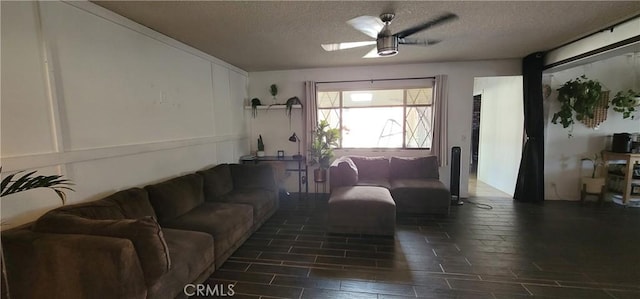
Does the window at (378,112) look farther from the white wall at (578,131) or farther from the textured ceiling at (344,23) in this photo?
the white wall at (578,131)

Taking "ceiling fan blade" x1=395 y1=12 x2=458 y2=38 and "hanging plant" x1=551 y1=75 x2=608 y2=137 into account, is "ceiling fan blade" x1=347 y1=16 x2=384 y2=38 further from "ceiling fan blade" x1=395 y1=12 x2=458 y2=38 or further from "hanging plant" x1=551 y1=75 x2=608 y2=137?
"hanging plant" x1=551 y1=75 x2=608 y2=137

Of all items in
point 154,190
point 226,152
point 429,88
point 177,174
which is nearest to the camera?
point 154,190

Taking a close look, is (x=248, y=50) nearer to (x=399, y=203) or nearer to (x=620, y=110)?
(x=399, y=203)

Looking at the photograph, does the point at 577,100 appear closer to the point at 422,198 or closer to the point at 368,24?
the point at 422,198

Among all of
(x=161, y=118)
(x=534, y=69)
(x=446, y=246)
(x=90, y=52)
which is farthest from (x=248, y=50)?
(x=534, y=69)

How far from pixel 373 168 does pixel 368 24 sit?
8.33 feet

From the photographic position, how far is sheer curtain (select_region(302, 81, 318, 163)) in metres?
4.79

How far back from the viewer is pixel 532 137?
4.25 metres

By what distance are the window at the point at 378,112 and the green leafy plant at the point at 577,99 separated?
1.89 meters

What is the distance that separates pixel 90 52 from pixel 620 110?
6.66 metres

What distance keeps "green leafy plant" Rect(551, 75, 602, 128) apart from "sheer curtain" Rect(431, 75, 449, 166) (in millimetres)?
1642

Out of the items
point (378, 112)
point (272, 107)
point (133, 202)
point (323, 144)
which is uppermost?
point (272, 107)

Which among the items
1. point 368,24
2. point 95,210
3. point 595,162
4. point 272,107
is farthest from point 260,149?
point 595,162

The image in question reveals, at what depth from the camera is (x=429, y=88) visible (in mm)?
4641
